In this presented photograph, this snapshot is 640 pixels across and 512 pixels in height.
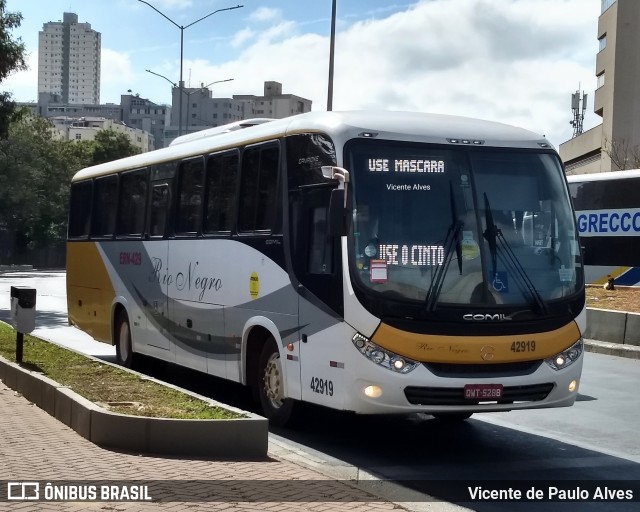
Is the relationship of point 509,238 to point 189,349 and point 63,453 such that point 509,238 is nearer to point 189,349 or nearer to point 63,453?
point 63,453

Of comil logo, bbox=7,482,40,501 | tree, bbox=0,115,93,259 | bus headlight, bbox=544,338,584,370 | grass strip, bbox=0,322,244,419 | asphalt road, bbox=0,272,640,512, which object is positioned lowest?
→ asphalt road, bbox=0,272,640,512

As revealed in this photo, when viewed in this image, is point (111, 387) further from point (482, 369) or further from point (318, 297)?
point (482, 369)

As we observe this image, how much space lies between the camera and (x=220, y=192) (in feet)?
Answer: 42.5

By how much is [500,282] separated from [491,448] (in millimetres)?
1673

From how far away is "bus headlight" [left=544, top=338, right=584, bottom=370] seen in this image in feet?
32.4

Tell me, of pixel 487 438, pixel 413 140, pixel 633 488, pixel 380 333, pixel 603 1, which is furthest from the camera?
pixel 603 1

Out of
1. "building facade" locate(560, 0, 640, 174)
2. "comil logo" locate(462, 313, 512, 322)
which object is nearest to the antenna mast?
"building facade" locate(560, 0, 640, 174)

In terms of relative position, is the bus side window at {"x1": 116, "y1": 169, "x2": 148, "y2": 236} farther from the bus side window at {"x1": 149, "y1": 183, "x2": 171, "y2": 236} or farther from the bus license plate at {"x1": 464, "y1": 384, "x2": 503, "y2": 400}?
the bus license plate at {"x1": 464, "y1": 384, "x2": 503, "y2": 400}

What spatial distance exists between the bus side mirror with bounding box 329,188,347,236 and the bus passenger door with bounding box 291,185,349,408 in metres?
0.16

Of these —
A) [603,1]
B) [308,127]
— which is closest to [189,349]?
[308,127]

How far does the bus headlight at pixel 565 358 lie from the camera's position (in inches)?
389

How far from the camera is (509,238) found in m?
9.85

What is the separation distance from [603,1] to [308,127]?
192 feet

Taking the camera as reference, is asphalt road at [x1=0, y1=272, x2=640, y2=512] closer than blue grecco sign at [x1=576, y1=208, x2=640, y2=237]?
Yes
